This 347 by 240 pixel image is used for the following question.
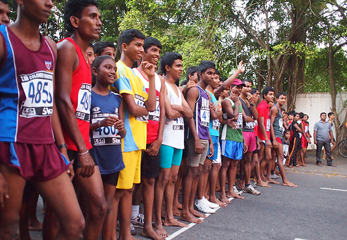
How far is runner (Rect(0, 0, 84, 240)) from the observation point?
6.37 feet

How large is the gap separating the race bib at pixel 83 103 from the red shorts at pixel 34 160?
1.70 feet

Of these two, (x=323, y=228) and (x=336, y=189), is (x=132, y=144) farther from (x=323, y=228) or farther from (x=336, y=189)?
(x=336, y=189)

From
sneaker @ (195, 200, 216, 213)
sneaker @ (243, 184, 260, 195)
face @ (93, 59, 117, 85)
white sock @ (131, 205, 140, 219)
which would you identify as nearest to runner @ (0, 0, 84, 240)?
face @ (93, 59, 117, 85)

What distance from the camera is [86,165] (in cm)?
240

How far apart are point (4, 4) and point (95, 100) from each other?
1.10 metres

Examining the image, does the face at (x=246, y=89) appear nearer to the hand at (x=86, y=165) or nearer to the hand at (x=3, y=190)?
the hand at (x=86, y=165)

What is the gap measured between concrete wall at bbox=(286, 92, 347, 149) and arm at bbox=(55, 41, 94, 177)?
1606 cm

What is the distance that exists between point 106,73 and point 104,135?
58 cm

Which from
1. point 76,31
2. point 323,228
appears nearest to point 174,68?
point 76,31

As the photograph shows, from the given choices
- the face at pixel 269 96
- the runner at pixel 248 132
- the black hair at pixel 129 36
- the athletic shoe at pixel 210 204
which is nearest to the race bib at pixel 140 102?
the black hair at pixel 129 36

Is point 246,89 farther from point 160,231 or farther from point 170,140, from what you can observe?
point 160,231

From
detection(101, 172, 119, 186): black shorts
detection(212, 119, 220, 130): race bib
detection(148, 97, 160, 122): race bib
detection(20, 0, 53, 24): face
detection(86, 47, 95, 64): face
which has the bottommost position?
detection(101, 172, 119, 186): black shorts

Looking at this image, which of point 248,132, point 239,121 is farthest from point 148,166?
point 248,132

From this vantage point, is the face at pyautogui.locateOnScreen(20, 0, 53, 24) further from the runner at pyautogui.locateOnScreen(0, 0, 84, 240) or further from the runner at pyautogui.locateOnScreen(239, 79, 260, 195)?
the runner at pyautogui.locateOnScreen(239, 79, 260, 195)
